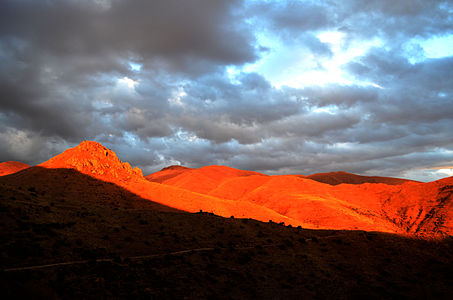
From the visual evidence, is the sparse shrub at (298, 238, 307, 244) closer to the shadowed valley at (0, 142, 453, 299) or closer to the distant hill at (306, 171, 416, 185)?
the shadowed valley at (0, 142, 453, 299)

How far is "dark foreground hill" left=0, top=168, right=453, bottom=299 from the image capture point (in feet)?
45.2

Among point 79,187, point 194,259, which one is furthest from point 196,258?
point 79,187

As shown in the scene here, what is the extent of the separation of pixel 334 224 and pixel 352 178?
13410 centimetres

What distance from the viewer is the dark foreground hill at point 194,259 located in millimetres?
13766

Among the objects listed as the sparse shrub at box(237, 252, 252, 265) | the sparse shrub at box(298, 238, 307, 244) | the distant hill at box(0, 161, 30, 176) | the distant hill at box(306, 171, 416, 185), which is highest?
the distant hill at box(0, 161, 30, 176)

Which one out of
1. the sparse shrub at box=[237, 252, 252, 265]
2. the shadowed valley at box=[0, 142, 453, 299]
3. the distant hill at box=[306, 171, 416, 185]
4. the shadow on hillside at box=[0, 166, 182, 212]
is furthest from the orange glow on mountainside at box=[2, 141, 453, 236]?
the distant hill at box=[306, 171, 416, 185]

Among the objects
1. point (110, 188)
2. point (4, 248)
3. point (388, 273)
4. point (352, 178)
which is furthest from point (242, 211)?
point (352, 178)

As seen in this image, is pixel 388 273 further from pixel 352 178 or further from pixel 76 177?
pixel 352 178

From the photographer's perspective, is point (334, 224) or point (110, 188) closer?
point (110, 188)

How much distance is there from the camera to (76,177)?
45.6m

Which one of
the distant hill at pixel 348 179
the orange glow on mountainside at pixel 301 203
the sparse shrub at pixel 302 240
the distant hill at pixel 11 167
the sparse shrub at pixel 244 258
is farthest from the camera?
the distant hill at pixel 348 179

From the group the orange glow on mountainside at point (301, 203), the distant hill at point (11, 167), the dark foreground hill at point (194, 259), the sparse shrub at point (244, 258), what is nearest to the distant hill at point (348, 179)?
→ the orange glow on mountainside at point (301, 203)

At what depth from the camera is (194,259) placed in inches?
718

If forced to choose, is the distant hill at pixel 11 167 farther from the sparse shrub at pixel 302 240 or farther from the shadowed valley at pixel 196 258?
the sparse shrub at pixel 302 240
